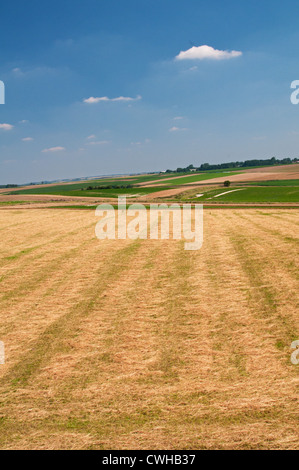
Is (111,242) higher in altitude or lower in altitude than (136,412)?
higher

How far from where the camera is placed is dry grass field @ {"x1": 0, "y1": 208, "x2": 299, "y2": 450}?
5.03m

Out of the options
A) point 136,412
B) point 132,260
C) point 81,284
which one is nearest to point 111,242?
point 132,260

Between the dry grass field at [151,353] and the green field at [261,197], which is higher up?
the green field at [261,197]

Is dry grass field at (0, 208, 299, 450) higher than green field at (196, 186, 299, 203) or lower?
lower

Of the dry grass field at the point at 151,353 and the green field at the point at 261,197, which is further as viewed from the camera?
the green field at the point at 261,197

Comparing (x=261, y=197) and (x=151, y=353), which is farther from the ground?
(x=261, y=197)

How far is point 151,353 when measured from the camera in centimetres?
716

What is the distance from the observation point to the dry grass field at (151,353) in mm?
5031

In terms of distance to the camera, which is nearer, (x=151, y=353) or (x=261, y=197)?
(x=151, y=353)

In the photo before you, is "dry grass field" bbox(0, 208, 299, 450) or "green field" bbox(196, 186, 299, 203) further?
"green field" bbox(196, 186, 299, 203)

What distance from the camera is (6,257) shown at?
15648 mm
